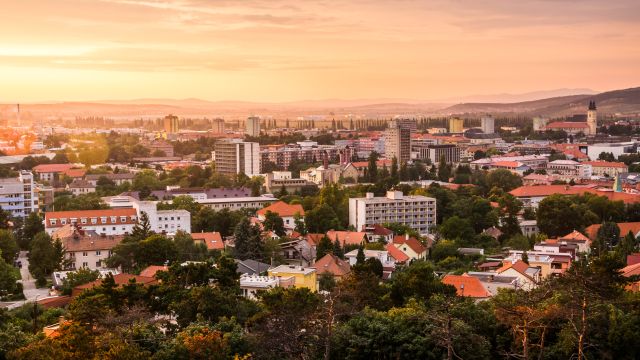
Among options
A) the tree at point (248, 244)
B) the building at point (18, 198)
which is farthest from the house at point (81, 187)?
the tree at point (248, 244)

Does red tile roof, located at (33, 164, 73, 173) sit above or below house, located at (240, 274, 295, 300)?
above

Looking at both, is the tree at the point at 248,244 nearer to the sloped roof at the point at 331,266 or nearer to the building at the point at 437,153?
the sloped roof at the point at 331,266

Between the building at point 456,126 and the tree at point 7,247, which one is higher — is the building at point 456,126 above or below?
above

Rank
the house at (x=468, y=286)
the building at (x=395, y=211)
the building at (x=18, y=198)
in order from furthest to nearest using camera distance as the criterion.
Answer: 1. the building at (x=18, y=198)
2. the building at (x=395, y=211)
3. the house at (x=468, y=286)

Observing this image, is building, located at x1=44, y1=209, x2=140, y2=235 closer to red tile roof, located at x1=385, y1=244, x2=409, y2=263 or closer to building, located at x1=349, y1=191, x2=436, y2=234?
building, located at x1=349, y1=191, x2=436, y2=234

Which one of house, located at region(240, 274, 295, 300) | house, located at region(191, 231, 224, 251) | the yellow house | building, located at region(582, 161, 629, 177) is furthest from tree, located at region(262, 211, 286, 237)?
building, located at region(582, 161, 629, 177)

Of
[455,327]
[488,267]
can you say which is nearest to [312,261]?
[488,267]
